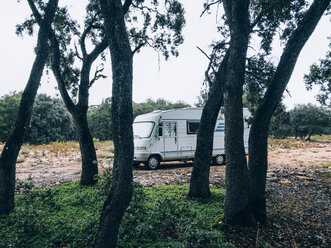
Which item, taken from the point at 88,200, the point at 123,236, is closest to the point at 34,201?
the point at 88,200

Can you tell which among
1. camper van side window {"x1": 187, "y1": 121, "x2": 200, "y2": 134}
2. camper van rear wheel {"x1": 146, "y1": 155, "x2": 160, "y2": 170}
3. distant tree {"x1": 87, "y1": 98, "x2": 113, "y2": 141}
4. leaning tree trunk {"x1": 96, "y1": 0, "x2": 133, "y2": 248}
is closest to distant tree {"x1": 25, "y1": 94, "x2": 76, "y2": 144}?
distant tree {"x1": 87, "y1": 98, "x2": 113, "y2": 141}

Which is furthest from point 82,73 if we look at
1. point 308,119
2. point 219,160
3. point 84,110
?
point 308,119

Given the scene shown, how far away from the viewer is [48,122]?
26484 millimetres

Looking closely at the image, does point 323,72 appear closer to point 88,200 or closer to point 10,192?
point 88,200

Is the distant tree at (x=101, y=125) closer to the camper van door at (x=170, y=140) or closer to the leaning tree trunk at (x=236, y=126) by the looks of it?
the camper van door at (x=170, y=140)

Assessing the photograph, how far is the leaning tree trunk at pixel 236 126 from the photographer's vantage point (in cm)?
418

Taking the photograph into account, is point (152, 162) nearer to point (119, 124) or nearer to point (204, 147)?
point (204, 147)

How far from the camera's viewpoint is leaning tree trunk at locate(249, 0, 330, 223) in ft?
13.0

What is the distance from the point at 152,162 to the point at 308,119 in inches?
1357

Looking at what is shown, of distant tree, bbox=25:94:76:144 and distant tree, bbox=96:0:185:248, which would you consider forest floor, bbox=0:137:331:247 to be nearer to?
distant tree, bbox=96:0:185:248

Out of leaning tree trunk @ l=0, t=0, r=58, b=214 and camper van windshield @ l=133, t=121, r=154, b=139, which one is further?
camper van windshield @ l=133, t=121, r=154, b=139

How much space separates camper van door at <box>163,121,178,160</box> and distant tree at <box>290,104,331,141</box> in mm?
31118

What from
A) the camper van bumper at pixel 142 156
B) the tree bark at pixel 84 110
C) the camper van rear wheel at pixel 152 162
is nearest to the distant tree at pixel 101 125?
the camper van rear wheel at pixel 152 162

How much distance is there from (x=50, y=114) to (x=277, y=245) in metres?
28.2
